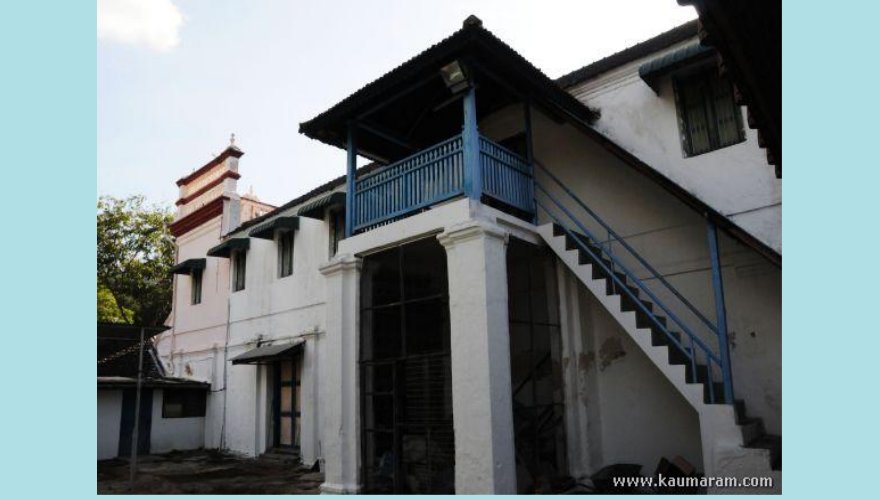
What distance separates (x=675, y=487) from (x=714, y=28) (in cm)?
541

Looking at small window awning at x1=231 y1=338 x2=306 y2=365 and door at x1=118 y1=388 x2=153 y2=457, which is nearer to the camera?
small window awning at x1=231 y1=338 x2=306 y2=365

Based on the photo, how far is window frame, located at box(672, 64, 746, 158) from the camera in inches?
311

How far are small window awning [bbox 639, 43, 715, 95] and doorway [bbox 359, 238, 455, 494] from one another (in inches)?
146

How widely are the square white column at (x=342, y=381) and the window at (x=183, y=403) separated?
9.02 m

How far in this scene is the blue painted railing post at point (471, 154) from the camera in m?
7.71

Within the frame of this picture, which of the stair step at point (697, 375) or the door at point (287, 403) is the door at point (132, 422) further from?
the stair step at point (697, 375)

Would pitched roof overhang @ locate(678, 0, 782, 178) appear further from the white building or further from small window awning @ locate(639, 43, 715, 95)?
small window awning @ locate(639, 43, 715, 95)

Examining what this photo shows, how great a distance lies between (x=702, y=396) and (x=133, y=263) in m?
20.5

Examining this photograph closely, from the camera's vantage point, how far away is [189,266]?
58.3ft

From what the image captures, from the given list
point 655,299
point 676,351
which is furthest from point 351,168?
point 676,351

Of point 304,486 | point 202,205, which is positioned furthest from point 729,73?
point 202,205

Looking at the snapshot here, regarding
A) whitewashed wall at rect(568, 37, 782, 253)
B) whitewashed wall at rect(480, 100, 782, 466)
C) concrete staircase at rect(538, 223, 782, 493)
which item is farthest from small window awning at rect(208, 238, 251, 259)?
concrete staircase at rect(538, 223, 782, 493)

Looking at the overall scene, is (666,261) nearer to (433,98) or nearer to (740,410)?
(740,410)

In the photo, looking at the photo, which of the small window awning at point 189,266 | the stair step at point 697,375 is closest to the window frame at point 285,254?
the small window awning at point 189,266
